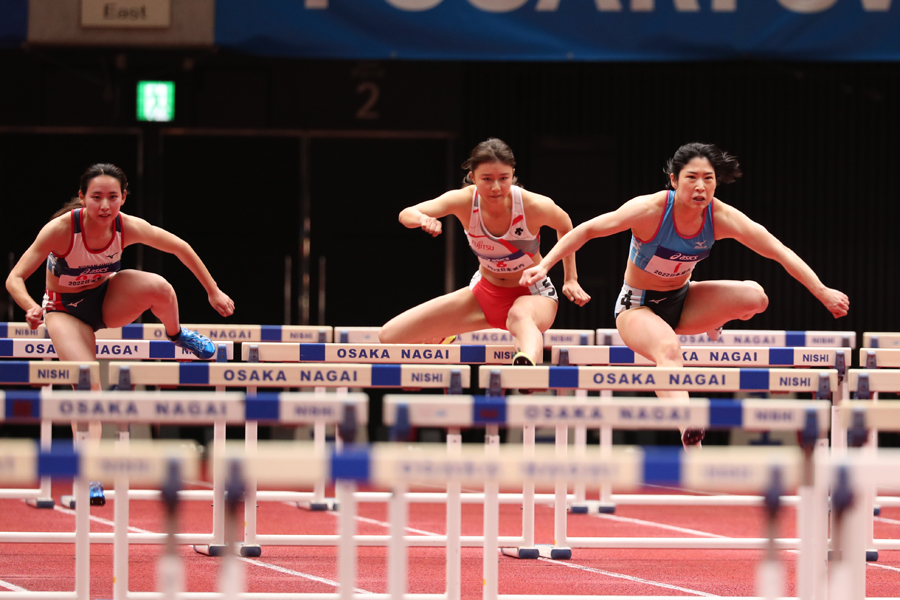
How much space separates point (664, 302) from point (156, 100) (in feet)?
20.3

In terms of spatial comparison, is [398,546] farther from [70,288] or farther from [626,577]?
[70,288]

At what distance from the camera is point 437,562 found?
562 cm

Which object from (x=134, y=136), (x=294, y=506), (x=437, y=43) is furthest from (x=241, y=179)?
(x=294, y=506)

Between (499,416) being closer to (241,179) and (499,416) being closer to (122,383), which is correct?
(122,383)

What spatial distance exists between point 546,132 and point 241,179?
3073 millimetres

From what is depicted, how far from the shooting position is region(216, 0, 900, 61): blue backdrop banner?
8.73 metres

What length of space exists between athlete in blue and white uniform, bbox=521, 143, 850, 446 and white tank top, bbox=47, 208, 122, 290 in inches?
89.3

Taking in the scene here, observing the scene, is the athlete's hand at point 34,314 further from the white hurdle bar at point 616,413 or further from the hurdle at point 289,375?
the white hurdle bar at point 616,413

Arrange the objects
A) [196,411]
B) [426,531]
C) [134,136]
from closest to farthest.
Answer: [196,411], [426,531], [134,136]

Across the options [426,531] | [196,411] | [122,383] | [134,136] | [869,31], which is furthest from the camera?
[134,136]

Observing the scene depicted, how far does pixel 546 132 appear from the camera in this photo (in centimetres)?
1048

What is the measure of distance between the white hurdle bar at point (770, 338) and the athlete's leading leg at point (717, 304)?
126 centimetres

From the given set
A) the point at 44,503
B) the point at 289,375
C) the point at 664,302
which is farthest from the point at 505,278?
the point at 44,503

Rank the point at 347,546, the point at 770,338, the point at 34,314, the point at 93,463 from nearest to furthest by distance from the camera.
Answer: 1. the point at 93,463
2. the point at 347,546
3. the point at 34,314
4. the point at 770,338
